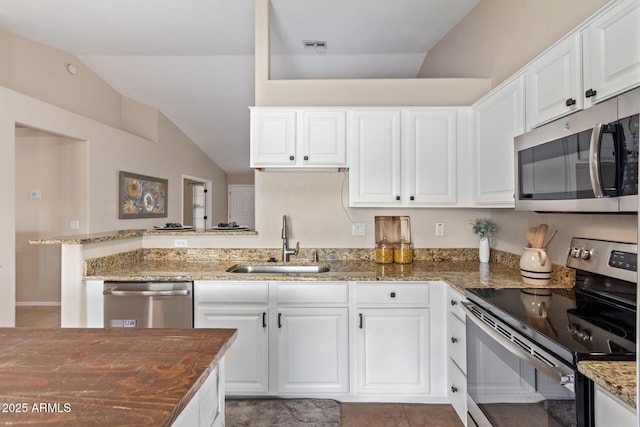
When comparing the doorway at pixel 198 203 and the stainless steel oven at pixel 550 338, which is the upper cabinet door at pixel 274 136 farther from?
the doorway at pixel 198 203

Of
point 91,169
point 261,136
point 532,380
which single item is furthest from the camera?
point 91,169

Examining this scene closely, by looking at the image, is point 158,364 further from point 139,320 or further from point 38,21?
point 38,21

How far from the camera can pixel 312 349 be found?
84.0 inches

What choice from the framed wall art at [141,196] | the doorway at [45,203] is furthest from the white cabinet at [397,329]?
the framed wall art at [141,196]

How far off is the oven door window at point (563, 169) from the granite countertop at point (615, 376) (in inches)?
23.1

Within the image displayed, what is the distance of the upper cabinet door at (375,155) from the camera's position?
2.43 meters

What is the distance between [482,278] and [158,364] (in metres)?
1.86

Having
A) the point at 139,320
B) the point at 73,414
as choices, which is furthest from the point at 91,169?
the point at 73,414

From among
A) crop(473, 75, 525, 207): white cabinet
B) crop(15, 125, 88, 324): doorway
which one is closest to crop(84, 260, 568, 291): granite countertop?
crop(473, 75, 525, 207): white cabinet

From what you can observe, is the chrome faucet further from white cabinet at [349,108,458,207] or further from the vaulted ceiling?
the vaulted ceiling

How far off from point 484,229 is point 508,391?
1.45 metres

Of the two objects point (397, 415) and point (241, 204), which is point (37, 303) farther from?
point (397, 415)

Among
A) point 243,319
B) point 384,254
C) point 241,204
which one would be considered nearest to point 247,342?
point 243,319

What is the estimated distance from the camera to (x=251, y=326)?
2.14 m
